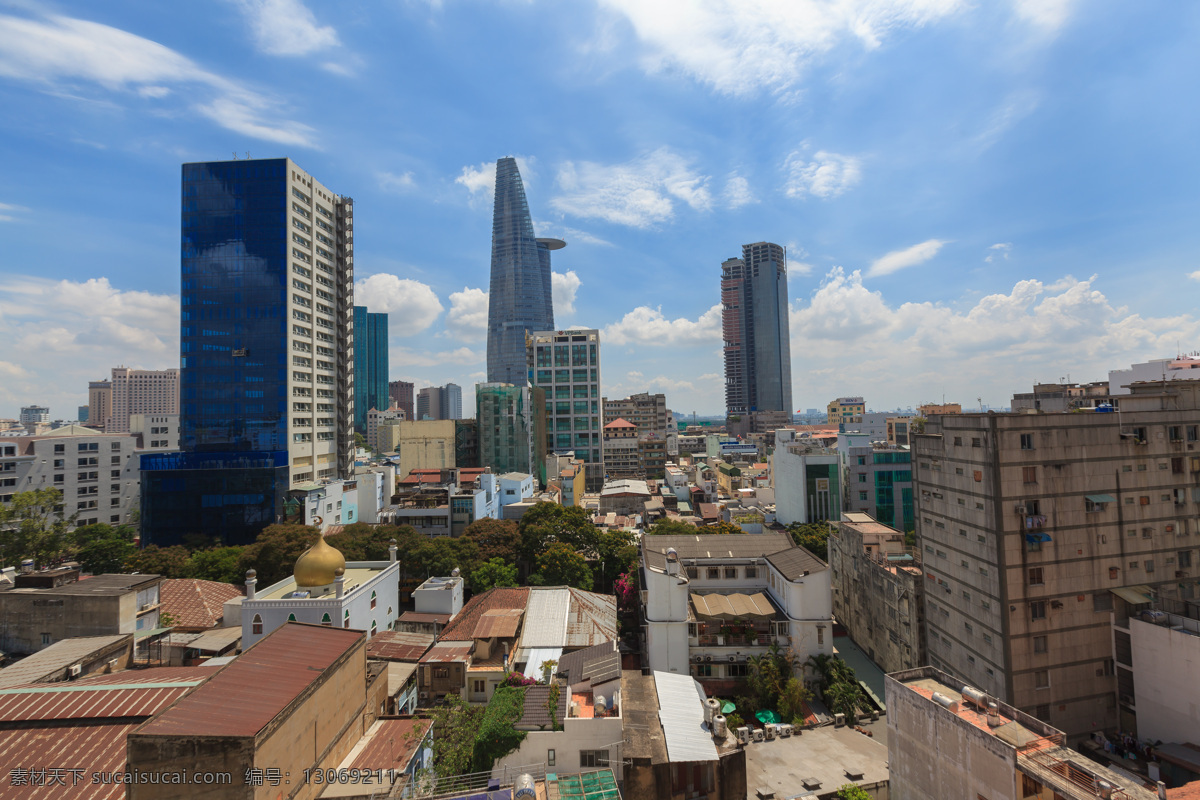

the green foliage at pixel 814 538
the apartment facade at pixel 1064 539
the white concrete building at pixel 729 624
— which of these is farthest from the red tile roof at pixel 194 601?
A: the green foliage at pixel 814 538

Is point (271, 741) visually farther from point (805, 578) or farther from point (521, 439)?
point (521, 439)

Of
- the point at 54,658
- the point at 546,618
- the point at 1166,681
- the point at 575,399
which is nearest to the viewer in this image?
the point at 1166,681

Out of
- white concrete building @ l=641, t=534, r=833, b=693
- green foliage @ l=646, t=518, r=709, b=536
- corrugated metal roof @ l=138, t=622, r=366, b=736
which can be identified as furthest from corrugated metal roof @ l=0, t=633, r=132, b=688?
green foliage @ l=646, t=518, r=709, b=536

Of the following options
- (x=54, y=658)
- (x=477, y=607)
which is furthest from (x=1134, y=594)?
(x=54, y=658)

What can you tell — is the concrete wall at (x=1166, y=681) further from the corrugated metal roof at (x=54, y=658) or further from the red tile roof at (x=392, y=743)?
the corrugated metal roof at (x=54, y=658)

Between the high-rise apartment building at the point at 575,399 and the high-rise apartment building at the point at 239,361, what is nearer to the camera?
the high-rise apartment building at the point at 239,361

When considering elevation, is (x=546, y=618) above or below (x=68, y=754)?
below

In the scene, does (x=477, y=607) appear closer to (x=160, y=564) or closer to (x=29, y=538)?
(x=160, y=564)
